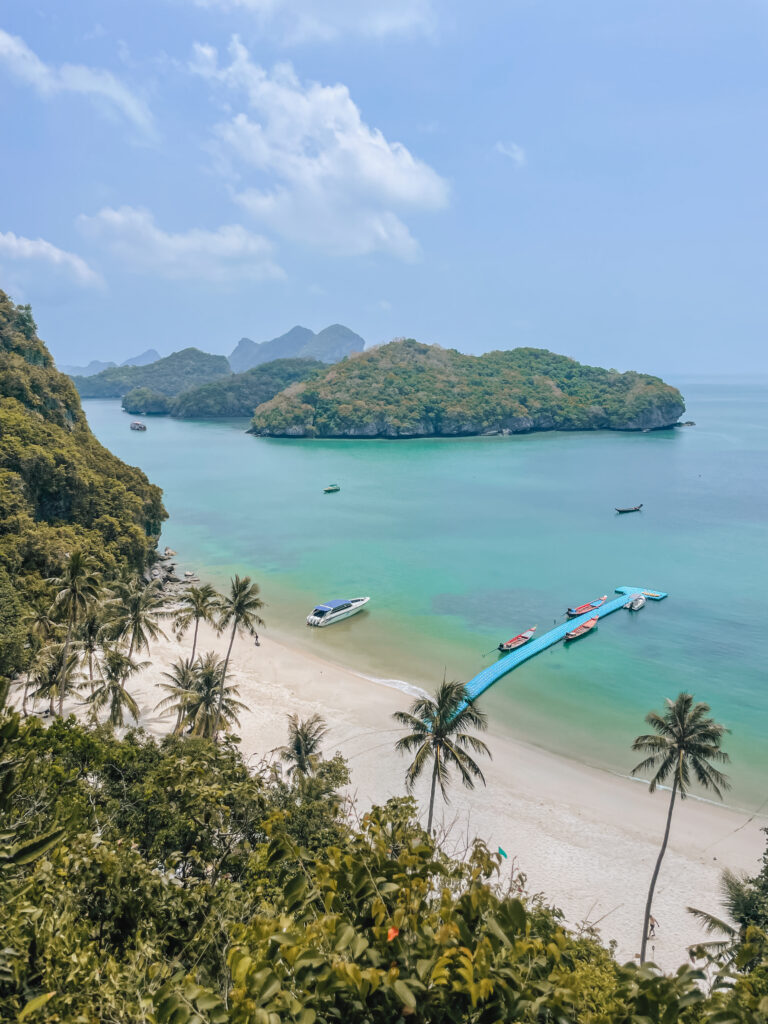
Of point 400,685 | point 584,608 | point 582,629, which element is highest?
point 584,608

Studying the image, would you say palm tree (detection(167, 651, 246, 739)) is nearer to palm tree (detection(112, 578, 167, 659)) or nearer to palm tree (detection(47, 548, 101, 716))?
palm tree (detection(112, 578, 167, 659))

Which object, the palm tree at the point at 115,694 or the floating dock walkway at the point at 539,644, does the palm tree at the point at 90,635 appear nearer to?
the palm tree at the point at 115,694

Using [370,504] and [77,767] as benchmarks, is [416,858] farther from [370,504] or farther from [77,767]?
[370,504]

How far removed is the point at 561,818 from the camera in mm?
22031

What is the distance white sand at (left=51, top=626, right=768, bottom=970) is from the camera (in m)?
18.0

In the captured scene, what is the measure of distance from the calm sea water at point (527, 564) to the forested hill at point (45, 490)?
11044 mm

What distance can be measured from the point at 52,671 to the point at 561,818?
21.6 m

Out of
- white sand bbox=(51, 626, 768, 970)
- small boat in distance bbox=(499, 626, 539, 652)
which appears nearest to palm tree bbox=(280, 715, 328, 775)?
white sand bbox=(51, 626, 768, 970)

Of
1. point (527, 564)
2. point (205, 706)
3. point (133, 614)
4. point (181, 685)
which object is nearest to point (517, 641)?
point (527, 564)

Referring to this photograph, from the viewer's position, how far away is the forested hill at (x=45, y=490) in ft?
97.4

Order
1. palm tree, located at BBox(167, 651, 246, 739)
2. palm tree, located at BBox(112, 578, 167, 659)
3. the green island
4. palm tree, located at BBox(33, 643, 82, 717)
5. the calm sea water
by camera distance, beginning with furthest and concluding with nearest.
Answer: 1. the calm sea water
2. palm tree, located at BBox(112, 578, 167, 659)
3. palm tree, located at BBox(33, 643, 82, 717)
4. palm tree, located at BBox(167, 651, 246, 739)
5. the green island

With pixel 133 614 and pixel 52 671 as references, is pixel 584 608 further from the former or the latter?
pixel 52 671

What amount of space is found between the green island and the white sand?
36.1 inches

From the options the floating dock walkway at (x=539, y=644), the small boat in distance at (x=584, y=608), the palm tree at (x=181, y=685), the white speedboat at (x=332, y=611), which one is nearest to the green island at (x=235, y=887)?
the palm tree at (x=181, y=685)
